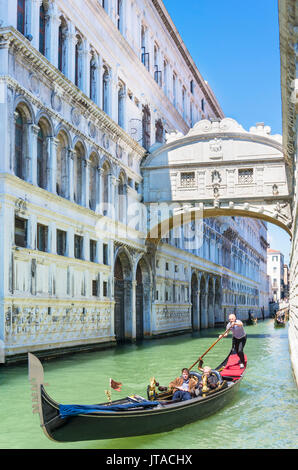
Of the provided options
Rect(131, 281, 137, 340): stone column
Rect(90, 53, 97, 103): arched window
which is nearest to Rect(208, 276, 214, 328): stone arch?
Rect(131, 281, 137, 340): stone column

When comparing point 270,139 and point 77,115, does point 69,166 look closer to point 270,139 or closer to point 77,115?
point 77,115

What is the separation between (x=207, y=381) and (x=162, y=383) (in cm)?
299

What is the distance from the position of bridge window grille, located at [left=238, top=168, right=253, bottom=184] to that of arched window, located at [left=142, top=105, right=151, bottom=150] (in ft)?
15.0

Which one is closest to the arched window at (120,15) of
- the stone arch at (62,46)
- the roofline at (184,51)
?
the roofline at (184,51)

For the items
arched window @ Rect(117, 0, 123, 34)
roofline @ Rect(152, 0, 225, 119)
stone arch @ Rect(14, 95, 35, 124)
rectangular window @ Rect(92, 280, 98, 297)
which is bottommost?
rectangular window @ Rect(92, 280, 98, 297)

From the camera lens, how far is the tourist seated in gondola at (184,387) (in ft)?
25.8

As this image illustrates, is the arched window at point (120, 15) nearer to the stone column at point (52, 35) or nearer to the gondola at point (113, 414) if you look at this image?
the stone column at point (52, 35)

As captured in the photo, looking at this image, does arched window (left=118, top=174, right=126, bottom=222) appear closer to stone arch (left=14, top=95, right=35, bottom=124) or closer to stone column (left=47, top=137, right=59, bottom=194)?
stone column (left=47, top=137, right=59, bottom=194)

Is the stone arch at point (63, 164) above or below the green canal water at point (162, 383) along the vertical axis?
above

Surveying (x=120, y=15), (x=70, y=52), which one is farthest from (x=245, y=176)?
(x=70, y=52)

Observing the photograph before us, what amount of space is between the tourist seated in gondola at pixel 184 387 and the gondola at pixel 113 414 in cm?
14

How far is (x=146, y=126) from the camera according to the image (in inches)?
969

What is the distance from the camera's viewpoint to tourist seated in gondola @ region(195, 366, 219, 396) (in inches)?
323

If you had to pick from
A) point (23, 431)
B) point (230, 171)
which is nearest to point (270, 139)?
A: point (230, 171)
